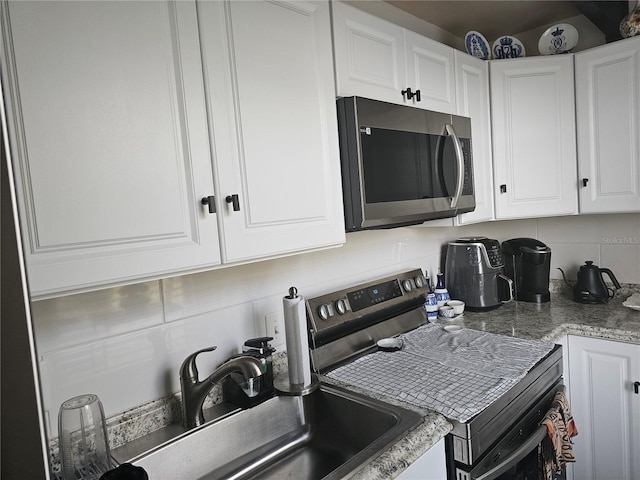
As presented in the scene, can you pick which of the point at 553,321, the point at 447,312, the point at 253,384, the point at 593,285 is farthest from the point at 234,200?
the point at 593,285

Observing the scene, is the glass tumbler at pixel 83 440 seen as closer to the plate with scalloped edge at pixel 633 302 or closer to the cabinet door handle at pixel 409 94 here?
the cabinet door handle at pixel 409 94

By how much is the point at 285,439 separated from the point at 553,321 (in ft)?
4.20

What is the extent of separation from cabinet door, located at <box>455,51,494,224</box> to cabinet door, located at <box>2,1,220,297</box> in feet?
4.14

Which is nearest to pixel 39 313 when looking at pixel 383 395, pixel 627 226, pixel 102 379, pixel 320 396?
pixel 102 379

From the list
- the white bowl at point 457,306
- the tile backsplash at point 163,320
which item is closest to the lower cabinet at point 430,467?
the tile backsplash at point 163,320

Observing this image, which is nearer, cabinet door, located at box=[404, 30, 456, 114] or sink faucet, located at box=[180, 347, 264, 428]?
sink faucet, located at box=[180, 347, 264, 428]

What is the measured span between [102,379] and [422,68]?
146cm

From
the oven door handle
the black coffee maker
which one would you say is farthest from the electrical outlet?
the black coffee maker

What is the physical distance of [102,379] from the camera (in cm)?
109

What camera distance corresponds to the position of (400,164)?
1.41 metres

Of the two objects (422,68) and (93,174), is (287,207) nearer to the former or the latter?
(93,174)

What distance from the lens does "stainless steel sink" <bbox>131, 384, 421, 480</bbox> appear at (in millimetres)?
1088

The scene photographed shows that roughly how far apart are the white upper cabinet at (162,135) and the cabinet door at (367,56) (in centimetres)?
8

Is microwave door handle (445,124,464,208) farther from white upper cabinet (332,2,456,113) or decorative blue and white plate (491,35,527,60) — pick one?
decorative blue and white plate (491,35,527,60)
